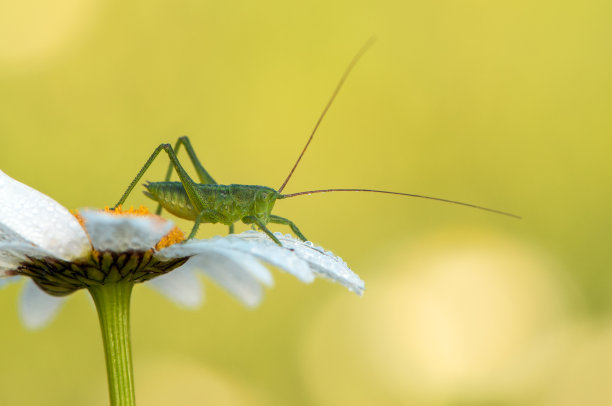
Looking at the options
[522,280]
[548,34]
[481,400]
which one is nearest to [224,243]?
[481,400]

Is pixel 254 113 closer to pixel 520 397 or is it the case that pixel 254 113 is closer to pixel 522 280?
pixel 522 280

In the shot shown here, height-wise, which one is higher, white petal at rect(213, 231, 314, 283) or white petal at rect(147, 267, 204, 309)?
white petal at rect(213, 231, 314, 283)

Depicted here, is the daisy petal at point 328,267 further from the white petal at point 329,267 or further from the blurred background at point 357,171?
the blurred background at point 357,171

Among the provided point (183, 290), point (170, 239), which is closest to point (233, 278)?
point (183, 290)

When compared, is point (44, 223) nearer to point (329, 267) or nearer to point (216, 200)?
point (216, 200)

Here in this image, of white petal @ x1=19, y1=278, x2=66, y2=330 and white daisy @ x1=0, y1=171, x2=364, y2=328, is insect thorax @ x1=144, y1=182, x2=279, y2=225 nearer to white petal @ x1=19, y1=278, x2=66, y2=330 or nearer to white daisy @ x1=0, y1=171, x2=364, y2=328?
white daisy @ x1=0, y1=171, x2=364, y2=328

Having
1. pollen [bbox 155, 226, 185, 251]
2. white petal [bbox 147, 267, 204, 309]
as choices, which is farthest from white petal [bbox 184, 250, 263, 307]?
pollen [bbox 155, 226, 185, 251]
